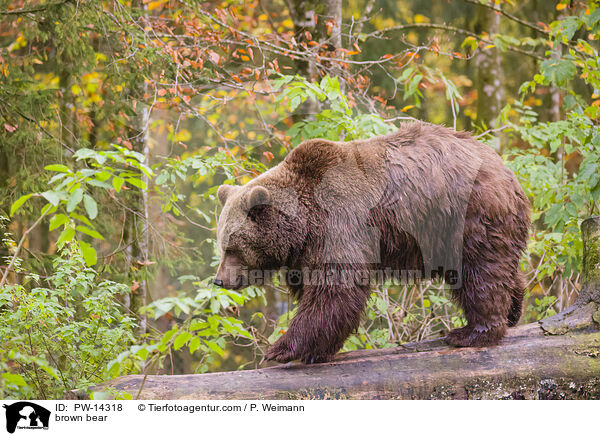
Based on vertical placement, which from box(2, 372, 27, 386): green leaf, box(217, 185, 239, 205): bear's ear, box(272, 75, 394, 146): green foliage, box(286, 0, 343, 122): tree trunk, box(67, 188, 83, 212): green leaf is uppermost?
box(286, 0, 343, 122): tree trunk

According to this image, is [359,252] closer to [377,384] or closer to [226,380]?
[377,384]

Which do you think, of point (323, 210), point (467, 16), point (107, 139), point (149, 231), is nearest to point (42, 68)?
point (107, 139)

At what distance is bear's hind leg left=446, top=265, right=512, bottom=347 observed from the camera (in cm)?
389

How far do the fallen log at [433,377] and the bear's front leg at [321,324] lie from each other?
0.31 feet

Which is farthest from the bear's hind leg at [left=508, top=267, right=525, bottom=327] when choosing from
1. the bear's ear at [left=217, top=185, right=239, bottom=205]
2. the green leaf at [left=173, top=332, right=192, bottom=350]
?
the green leaf at [left=173, top=332, right=192, bottom=350]

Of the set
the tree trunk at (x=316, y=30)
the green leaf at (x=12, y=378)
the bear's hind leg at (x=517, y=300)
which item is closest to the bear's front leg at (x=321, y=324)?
the bear's hind leg at (x=517, y=300)

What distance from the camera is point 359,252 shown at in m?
3.85

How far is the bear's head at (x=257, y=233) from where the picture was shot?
3996mm

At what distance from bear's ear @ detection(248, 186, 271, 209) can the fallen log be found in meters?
1.24

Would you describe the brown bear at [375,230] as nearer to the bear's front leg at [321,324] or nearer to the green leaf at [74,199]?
the bear's front leg at [321,324]

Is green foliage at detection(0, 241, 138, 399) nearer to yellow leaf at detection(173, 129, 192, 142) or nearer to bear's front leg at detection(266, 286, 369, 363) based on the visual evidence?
bear's front leg at detection(266, 286, 369, 363)

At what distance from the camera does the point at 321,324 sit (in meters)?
3.75

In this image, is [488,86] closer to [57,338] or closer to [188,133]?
[188,133]
